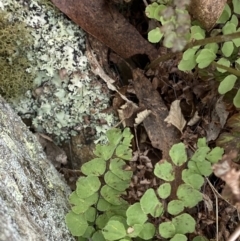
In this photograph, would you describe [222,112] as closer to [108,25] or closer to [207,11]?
[207,11]

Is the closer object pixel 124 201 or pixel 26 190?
pixel 26 190

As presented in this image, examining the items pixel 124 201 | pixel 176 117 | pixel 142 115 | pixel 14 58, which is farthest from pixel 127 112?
pixel 14 58

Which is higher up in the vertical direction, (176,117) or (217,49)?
(217,49)

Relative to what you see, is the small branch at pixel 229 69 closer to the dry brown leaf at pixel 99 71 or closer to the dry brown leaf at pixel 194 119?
the dry brown leaf at pixel 194 119

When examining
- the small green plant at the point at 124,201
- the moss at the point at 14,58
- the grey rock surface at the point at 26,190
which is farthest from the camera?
the moss at the point at 14,58

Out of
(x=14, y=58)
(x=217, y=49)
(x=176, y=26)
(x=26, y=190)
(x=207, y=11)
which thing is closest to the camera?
(x=176, y=26)

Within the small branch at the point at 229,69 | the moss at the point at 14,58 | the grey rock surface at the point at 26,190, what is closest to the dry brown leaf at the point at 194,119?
the small branch at the point at 229,69

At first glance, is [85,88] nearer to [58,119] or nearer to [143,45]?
[58,119]
